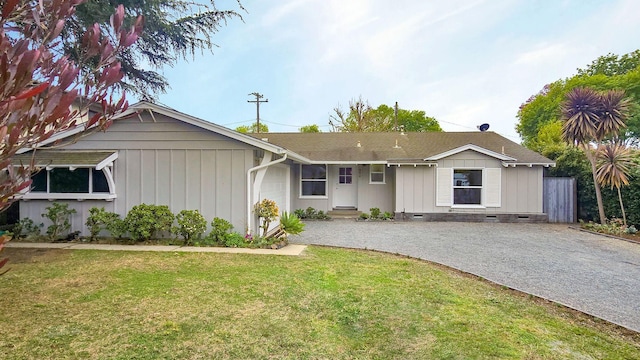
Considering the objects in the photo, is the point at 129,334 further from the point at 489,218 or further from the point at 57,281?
the point at 489,218

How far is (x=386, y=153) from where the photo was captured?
15.4m

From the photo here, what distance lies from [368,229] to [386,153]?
4952 mm

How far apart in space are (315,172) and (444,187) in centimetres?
552

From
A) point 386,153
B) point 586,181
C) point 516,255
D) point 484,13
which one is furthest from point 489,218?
point 484,13

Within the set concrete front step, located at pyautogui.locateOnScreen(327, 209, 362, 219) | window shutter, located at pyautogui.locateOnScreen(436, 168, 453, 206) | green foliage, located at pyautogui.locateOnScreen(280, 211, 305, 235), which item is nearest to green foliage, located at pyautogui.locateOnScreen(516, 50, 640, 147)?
window shutter, located at pyautogui.locateOnScreen(436, 168, 453, 206)

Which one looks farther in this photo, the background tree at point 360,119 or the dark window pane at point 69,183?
the background tree at point 360,119

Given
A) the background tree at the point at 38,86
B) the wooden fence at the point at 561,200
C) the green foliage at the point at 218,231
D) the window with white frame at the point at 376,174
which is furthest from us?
the window with white frame at the point at 376,174

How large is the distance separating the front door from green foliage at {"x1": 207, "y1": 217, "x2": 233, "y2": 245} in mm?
7570

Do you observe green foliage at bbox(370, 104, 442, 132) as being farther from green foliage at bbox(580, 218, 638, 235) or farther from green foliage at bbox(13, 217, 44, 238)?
green foliage at bbox(13, 217, 44, 238)

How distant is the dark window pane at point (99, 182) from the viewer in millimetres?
8609

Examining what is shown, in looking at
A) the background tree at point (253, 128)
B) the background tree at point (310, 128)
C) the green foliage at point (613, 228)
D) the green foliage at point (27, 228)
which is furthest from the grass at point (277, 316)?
the background tree at point (253, 128)

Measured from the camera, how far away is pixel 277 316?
4180mm

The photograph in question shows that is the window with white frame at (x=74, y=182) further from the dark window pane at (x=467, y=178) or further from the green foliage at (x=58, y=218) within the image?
the dark window pane at (x=467, y=178)

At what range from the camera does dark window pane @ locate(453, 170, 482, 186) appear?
1370 centimetres
